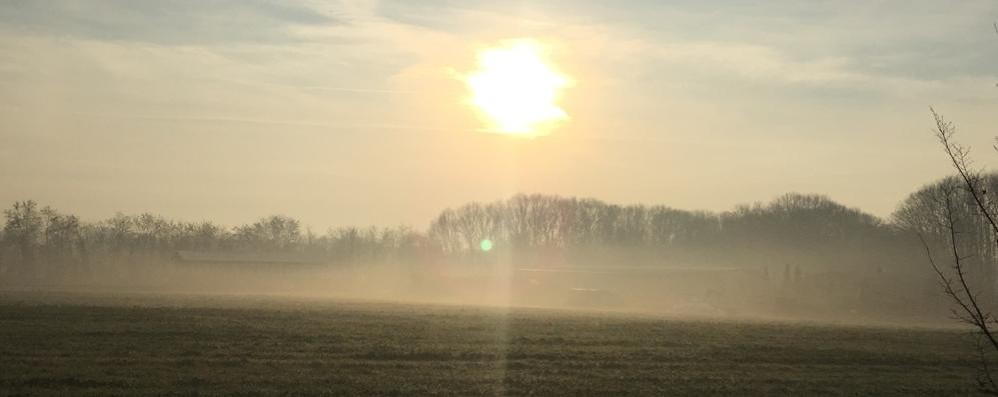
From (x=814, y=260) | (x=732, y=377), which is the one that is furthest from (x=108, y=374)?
(x=814, y=260)

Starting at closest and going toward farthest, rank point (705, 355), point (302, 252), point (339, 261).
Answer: point (705, 355) < point (339, 261) < point (302, 252)

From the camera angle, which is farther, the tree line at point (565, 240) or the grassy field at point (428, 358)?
the tree line at point (565, 240)

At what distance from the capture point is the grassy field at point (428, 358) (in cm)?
2359

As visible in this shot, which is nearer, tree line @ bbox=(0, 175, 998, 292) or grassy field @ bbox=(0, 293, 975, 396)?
grassy field @ bbox=(0, 293, 975, 396)

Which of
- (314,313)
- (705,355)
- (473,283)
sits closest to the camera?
(705,355)

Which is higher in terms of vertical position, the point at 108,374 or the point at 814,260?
the point at 814,260

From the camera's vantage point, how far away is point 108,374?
77.2 feet

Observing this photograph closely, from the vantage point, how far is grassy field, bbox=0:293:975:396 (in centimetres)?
2359

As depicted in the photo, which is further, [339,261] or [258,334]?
[339,261]

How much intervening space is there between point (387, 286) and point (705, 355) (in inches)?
4006

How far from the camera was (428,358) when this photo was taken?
30.3 meters

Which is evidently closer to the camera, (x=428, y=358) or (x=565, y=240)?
(x=428, y=358)

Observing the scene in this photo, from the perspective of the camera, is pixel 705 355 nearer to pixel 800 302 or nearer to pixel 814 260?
pixel 800 302

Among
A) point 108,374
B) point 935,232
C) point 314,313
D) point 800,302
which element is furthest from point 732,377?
point 935,232
